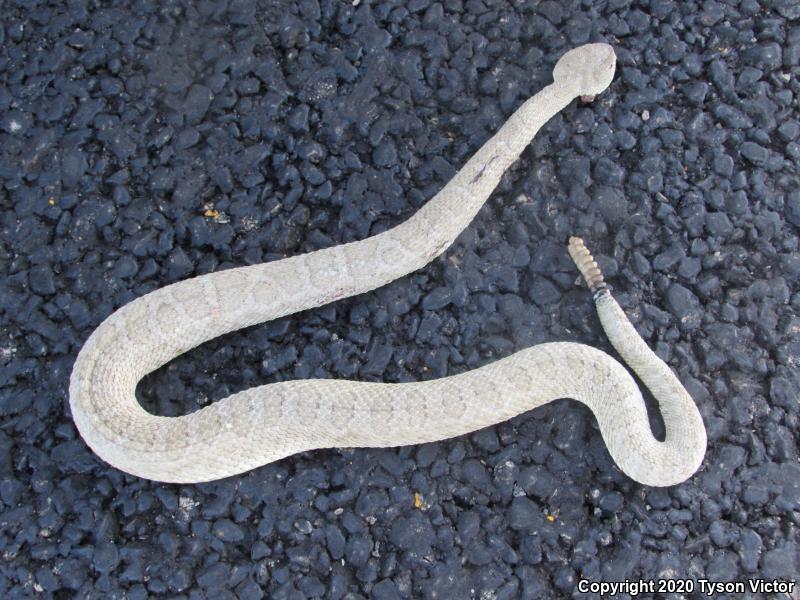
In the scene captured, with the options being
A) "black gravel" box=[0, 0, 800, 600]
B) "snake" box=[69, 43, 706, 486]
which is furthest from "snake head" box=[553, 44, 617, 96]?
"snake" box=[69, 43, 706, 486]

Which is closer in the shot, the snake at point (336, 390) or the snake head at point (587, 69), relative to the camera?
the snake at point (336, 390)

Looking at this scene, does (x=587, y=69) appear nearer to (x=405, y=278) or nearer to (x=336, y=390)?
(x=405, y=278)

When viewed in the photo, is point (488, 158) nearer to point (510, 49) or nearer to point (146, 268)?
point (510, 49)

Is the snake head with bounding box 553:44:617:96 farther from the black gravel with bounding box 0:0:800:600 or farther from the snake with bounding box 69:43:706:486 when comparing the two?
the snake with bounding box 69:43:706:486

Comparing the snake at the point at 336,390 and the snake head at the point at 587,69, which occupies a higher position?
the snake head at the point at 587,69

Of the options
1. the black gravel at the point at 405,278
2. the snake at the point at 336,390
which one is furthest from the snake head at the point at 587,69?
the snake at the point at 336,390

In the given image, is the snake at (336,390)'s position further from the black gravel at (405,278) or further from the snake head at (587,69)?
the snake head at (587,69)
